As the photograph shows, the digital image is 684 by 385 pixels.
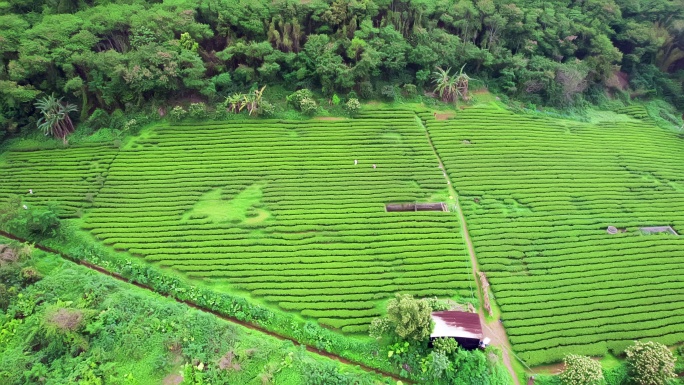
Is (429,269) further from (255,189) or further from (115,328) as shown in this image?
(115,328)

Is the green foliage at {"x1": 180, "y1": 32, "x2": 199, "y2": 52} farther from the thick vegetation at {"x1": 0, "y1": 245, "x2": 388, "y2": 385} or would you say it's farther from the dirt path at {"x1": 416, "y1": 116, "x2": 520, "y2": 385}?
the dirt path at {"x1": 416, "y1": 116, "x2": 520, "y2": 385}

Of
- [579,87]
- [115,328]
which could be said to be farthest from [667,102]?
[115,328]

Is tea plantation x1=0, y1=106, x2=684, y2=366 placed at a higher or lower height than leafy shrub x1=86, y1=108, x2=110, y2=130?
lower

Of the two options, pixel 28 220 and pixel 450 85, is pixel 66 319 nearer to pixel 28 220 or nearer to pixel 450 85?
pixel 28 220

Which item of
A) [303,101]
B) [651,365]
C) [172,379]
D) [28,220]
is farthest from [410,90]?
[28,220]

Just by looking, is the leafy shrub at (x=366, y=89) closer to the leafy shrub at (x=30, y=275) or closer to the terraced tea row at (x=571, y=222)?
the terraced tea row at (x=571, y=222)

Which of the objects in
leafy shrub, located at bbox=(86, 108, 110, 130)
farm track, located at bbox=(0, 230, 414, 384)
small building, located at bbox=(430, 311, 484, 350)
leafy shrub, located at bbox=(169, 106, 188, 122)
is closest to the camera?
small building, located at bbox=(430, 311, 484, 350)

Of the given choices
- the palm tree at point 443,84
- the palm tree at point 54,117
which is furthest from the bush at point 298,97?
the palm tree at point 54,117

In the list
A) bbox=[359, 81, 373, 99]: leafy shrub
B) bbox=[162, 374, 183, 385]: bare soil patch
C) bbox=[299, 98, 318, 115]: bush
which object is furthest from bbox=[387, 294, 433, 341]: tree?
bbox=[359, 81, 373, 99]: leafy shrub
